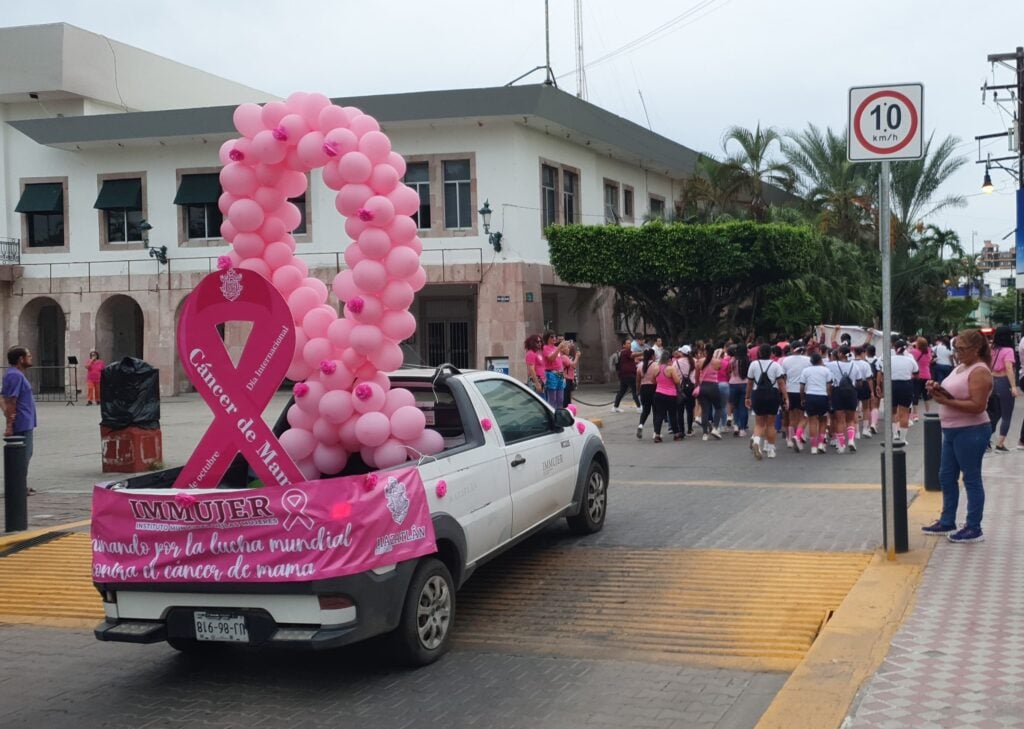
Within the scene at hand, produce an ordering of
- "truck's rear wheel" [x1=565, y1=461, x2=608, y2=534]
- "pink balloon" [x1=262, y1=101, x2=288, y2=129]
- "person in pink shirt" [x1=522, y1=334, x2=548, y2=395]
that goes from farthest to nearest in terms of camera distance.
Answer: "person in pink shirt" [x1=522, y1=334, x2=548, y2=395], "truck's rear wheel" [x1=565, y1=461, x2=608, y2=534], "pink balloon" [x1=262, y1=101, x2=288, y2=129]

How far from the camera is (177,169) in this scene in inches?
1302

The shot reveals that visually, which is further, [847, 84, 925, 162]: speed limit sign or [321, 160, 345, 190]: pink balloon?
[847, 84, 925, 162]: speed limit sign

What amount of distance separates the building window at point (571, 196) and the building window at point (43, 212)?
53.0ft

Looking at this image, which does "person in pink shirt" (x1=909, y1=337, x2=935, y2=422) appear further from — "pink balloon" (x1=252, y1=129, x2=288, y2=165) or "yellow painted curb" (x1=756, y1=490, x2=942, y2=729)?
"pink balloon" (x1=252, y1=129, x2=288, y2=165)

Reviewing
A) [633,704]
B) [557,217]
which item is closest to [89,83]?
[557,217]

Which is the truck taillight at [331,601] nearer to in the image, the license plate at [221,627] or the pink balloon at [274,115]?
the license plate at [221,627]

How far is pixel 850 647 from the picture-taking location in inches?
224

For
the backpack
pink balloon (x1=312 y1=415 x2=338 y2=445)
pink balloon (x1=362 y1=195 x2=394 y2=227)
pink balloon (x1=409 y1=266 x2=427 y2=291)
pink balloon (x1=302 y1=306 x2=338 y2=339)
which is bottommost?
the backpack

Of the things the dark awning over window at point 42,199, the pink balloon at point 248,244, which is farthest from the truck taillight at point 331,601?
the dark awning over window at point 42,199

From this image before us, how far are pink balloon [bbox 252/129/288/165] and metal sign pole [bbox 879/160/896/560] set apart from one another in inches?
159

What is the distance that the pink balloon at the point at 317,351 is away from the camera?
6.55m

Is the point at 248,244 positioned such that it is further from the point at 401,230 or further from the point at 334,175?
the point at 401,230

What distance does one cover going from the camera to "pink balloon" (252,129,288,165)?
6.85 m

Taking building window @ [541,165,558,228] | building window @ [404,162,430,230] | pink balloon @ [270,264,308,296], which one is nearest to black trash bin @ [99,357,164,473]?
pink balloon @ [270,264,308,296]
